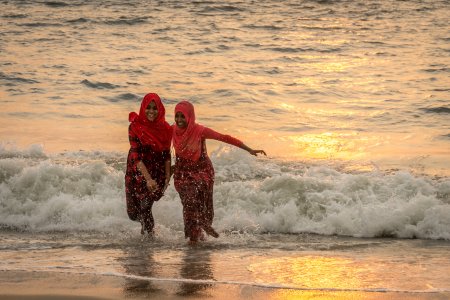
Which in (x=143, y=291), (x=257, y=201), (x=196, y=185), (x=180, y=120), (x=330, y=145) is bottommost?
(x=257, y=201)

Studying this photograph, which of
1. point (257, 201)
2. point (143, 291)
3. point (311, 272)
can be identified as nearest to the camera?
point (143, 291)

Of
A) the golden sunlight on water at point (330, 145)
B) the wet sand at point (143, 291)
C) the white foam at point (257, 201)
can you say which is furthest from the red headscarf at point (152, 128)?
the golden sunlight on water at point (330, 145)

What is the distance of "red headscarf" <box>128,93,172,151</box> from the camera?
307 inches

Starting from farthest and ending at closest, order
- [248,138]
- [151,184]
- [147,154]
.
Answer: [248,138] < [147,154] < [151,184]

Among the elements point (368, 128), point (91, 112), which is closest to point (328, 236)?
point (368, 128)

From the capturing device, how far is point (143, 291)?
6273 mm

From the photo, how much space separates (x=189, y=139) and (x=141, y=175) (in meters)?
0.57

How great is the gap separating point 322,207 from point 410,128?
3.83m

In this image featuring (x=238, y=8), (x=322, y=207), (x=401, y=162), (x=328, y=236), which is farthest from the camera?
(x=238, y=8)

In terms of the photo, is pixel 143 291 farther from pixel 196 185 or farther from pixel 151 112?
pixel 151 112

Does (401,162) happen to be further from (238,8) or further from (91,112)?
(238,8)

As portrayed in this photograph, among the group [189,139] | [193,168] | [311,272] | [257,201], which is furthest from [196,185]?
[257,201]

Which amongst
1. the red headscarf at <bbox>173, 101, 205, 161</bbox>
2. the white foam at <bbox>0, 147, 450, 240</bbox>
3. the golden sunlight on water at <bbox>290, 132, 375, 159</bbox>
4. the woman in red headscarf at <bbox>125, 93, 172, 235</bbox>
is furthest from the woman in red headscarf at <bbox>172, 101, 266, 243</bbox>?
the golden sunlight on water at <bbox>290, 132, 375, 159</bbox>

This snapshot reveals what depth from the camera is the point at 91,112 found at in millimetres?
13820
